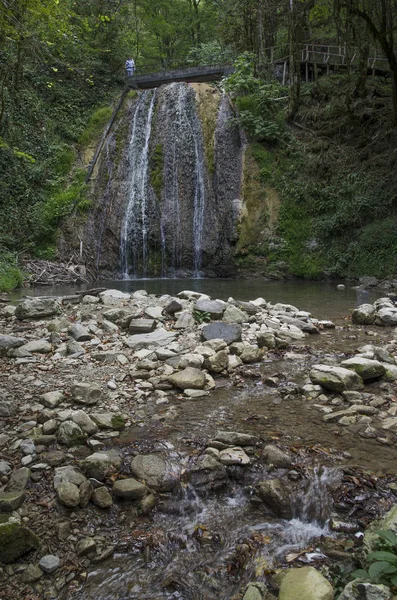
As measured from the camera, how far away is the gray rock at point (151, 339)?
530cm

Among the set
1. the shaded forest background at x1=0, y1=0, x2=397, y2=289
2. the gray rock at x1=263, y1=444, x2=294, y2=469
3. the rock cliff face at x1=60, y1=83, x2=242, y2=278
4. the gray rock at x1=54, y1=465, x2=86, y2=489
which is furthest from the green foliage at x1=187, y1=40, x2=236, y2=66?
the gray rock at x1=54, y1=465, x2=86, y2=489

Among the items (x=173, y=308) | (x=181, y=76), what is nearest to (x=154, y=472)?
(x=173, y=308)

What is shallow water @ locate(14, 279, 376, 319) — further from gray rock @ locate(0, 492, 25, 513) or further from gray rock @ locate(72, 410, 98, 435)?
gray rock @ locate(0, 492, 25, 513)

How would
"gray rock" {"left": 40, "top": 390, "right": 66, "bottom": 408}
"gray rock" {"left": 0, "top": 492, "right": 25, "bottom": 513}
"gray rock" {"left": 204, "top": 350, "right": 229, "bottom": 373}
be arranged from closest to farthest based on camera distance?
"gray rock" {"left": 0, "top": 492, "right": 25, "bottom": 513}, "gray rock" {"left": 40, "top": 390, "right": 66, "bottom": 408}, "gray rock" {"left": 204, "top": 350, "right": 229, "bottom": 373}

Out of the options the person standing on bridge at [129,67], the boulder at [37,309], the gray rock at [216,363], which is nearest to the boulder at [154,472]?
the gray rock at [216,363]

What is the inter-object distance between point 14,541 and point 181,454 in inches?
47.9

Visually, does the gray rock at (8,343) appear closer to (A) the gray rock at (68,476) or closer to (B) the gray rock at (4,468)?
(B) the gray rock at (4,468)

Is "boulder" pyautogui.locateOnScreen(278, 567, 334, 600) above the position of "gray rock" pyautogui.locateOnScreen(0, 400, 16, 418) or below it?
below

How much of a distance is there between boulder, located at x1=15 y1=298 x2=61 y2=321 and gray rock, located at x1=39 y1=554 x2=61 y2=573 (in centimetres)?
478

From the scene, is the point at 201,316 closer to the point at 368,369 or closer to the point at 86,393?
the point at 368,369

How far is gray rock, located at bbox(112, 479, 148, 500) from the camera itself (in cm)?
263

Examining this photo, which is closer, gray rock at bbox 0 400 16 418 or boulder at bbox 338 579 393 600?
boulder at bbox 338 579 393 600

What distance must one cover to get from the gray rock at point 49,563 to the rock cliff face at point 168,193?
39.7 ft

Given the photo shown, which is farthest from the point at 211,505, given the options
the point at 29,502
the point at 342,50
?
the point at 342,50
